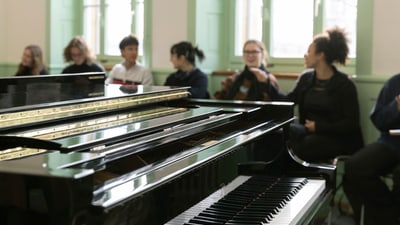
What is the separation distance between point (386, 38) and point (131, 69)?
2.25 metres

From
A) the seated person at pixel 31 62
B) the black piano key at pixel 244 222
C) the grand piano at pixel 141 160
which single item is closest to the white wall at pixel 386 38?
the grand piano at pixel 141 160

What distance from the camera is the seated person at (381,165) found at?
12.1ft

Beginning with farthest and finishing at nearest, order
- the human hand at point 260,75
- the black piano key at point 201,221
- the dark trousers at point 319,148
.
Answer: the human hand at point 260,75
the dark trousers at point 319,148
the black piano key at point 201,221

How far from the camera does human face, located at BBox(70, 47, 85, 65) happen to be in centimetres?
558

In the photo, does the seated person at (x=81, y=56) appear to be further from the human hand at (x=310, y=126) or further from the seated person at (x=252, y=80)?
the human hand at (x=310, y=126)

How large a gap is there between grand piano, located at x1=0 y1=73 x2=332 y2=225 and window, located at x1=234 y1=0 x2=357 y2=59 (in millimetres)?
2553

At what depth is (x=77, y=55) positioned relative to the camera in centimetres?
559

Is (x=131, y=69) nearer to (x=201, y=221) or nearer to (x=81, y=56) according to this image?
(x=81, y=56)

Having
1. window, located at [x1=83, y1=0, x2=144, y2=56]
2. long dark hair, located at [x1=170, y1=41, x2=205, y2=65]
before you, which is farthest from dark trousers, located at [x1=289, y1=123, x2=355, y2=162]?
window, located at [x1=83, y1=0, x2=144, y2=56]

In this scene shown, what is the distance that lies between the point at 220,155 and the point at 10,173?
2.34 ft

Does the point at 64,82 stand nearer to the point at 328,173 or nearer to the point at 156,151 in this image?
the point at 156,151

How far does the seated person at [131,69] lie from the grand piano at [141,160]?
295cm

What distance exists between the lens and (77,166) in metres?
1.20

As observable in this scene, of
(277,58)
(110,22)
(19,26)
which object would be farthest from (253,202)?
(19,26)
